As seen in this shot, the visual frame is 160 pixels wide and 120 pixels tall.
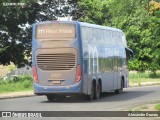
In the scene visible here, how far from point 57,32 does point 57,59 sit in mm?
1214

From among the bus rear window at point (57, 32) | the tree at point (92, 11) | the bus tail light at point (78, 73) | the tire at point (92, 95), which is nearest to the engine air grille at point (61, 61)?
the bus tail light at point (78, 73)

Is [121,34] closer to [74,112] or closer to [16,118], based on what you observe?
[74,112]

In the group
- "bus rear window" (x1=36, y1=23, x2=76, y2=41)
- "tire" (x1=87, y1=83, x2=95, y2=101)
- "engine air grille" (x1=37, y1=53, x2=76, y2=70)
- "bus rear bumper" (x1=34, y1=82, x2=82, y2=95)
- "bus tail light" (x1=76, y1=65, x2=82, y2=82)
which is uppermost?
"bus rear window" (x1=36, y1=23, x2=76, y2=41)

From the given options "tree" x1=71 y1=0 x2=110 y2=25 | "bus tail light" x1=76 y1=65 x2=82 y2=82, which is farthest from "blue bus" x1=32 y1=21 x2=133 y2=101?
"tree" x1=71 y1=0 x2=110 y2=25

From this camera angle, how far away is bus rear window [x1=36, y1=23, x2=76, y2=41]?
968 inches

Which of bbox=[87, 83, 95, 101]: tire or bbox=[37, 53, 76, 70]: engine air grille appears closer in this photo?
bbox=[37, 53, 76, 70]: engine air grille

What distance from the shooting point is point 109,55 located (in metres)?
28.9

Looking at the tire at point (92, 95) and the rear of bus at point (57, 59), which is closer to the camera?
the rear of bus at point (57, 59)

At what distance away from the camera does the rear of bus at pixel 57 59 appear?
2442 cm

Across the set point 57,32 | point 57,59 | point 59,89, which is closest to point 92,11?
point 57,32

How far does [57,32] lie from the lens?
81.0 feet

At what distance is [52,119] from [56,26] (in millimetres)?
9089

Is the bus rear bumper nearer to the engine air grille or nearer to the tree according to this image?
the engine air grille

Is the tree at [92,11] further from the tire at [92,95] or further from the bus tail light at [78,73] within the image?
the bus tail light at [78,73]
